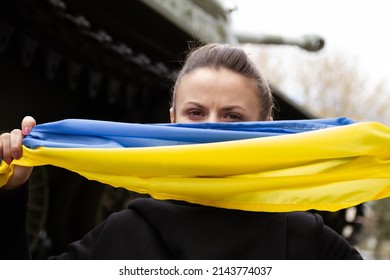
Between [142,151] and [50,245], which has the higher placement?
[142,151]

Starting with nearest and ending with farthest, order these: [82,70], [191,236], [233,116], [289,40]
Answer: [191,236], [233,116], [82,70], [289,40]

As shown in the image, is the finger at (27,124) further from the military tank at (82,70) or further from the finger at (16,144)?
the military tank at (82,70)

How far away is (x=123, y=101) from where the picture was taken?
7.33m

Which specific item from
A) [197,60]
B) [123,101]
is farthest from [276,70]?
[197,60]

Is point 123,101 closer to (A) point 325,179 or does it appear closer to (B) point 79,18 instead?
(B) point 79,18

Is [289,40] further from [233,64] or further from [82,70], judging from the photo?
[233,64]

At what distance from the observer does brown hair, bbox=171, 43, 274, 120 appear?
209 cm

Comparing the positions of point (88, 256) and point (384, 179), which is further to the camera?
point (384, 179)

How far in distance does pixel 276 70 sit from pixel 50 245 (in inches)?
1054

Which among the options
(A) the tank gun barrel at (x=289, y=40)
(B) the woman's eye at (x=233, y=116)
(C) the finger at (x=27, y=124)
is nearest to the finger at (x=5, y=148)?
(C) the finger at (x=27, y=124)

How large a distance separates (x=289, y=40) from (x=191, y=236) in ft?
30.6

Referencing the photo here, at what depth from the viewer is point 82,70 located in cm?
665

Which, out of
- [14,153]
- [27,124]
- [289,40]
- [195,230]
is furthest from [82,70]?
[195,230]

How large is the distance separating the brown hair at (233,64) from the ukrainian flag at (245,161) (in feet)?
0.45
